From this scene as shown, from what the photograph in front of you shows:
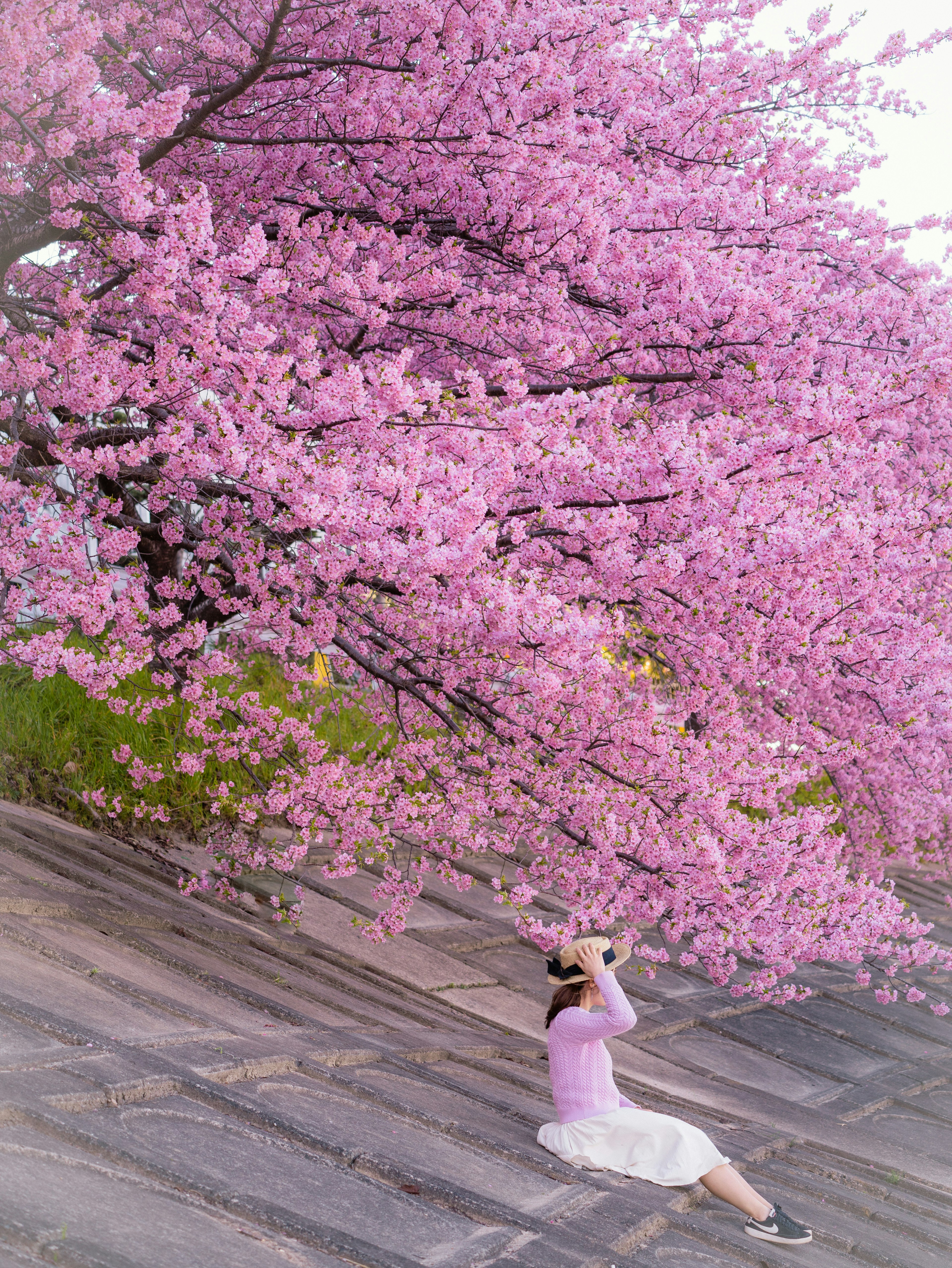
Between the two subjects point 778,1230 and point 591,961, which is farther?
point 591,961

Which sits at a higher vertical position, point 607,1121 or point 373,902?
point 373,902

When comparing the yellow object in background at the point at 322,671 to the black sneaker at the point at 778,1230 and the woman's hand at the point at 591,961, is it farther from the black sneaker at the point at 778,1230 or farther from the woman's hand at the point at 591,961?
the black sneaker at the point at 778,1230

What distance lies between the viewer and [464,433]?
547 centimetres

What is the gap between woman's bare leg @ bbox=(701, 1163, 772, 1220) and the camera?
4.80 metres

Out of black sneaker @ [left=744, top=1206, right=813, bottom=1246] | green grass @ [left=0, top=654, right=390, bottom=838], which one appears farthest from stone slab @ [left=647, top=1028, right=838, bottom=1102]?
green grass @ [left=0, top=654, right=390, bottom=838]

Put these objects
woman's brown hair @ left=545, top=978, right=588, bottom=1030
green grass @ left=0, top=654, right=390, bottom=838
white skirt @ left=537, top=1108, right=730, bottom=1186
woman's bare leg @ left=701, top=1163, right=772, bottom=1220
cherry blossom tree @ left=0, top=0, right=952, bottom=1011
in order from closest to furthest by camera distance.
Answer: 1. woman's bare leg @ left=701, top=1163, right=772, bottom=1220
2. white skirt @ left=537, top=1108, right=730, bottom=1186
3. cherry blossom tree @ left=0, top=0, right=952, bottom=1011
4. woman's brown hair @ left=545, top=978, right=588, bottom=1030
5. green grass @ left=0, top=654, right=390, bottom=838

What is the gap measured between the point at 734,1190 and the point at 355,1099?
5.59ft

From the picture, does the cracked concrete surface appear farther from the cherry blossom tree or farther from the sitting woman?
the cherry blossom tree

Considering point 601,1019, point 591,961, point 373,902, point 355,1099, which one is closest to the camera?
point 355,1099

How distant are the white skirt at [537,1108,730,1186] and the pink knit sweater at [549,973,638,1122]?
0.24 ft

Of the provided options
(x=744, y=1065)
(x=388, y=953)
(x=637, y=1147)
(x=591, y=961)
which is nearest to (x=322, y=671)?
(x=388, y=953)

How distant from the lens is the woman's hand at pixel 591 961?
5.37 meters

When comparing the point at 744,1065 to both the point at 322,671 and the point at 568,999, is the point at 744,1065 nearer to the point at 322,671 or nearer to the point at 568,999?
the point at 568,999

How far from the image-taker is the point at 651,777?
20.1ft
